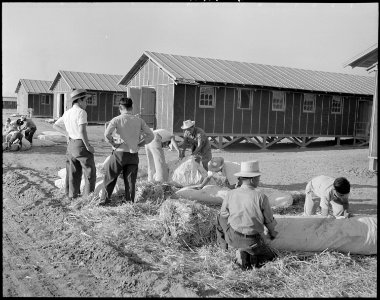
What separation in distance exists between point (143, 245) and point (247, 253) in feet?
4.47

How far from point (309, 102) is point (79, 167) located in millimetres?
16709

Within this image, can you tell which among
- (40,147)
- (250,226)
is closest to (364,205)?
(250,226)

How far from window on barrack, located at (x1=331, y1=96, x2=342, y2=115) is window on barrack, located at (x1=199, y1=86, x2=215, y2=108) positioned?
7.04 meters

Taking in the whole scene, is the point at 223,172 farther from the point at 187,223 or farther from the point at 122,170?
the point at 187,223

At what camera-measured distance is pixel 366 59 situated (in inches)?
583

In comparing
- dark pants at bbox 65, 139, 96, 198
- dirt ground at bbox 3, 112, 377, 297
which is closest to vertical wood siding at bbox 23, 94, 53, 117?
dirt ground at bbox 3, 112, 377, 297

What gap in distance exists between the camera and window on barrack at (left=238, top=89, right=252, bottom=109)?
2038 cm

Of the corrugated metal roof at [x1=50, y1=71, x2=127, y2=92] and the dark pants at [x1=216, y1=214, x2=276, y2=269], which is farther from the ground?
the corrugated metal roof at [x1=50, y1=71, x2=127, y2=92]

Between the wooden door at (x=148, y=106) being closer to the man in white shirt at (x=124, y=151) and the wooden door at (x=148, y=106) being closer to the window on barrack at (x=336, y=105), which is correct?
the window on barrack at (x=336, y=105)

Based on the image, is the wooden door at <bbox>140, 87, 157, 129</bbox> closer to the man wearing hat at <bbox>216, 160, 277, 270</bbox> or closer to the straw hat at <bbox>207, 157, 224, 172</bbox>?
the straw hat at <bbox>207, 157, 224, 172</bbox>

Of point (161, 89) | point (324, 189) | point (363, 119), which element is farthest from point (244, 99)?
point (324, 189)

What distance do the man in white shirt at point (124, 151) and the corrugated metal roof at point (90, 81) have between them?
25.3 m

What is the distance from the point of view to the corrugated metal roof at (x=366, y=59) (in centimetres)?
1420

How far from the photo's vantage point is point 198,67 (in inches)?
845
